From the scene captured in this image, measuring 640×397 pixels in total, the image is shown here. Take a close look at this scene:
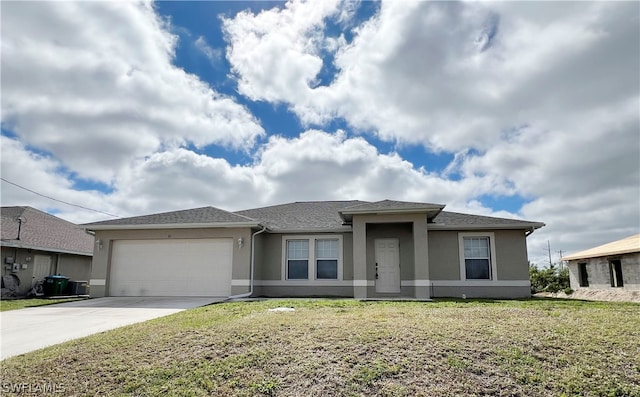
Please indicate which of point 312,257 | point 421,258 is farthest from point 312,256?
point 421,258

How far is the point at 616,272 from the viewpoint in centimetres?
2075

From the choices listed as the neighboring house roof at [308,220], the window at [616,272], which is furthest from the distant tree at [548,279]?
the neighboring house roof at [308,220]

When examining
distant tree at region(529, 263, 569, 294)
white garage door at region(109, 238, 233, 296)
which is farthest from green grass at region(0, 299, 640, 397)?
distant tree at region(529, 263, 569, 294)

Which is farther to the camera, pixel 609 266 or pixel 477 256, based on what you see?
pixel 609 266

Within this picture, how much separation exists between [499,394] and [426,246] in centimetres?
931

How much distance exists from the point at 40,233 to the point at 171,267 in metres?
10.3

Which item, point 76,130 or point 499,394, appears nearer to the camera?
point 499,394

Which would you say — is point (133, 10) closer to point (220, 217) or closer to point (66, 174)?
point (220, 217)

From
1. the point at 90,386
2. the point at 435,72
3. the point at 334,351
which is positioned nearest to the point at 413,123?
the point at 435,72

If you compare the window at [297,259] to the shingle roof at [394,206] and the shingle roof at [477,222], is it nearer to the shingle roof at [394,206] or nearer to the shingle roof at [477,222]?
the shingle roof at [394,206]

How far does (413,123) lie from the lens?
599 inches

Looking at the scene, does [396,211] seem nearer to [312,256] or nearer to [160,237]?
[312,256]

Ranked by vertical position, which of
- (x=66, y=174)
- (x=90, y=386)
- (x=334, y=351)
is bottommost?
(x=90, y=386)

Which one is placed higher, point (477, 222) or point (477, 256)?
point (477, 222)
